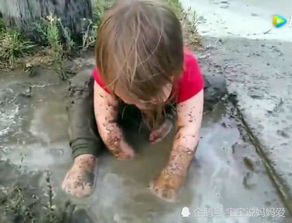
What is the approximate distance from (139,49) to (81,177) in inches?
25.9

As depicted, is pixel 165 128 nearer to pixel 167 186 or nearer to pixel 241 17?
pixel 167 186

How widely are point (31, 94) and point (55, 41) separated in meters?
0.41

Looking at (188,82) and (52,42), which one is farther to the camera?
(52,42)

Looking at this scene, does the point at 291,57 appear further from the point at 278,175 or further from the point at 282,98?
the point at 278,175

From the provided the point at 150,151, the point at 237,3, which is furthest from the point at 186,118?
the point at 237,3

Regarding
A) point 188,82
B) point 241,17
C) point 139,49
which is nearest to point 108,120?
point 188,82

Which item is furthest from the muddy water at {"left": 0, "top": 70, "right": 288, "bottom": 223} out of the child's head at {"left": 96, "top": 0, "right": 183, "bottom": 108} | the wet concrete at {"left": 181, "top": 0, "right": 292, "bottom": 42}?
the wet concrete at {"left": 181, "top": 0, "right": 292, "bottom": 42}

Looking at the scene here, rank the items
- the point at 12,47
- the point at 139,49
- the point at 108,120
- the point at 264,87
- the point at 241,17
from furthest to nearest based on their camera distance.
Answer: the point at 241,17, the point at 12,47, the point at 264,87, the point at 108,120, the point at 139,49

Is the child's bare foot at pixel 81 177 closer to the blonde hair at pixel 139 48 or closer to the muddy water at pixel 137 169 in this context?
the muddy water at pixel 137 169

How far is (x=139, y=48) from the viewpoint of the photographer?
205 centimetres

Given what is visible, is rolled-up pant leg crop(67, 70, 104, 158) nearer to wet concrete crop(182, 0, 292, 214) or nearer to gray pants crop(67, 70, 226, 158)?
gray pants crop(67, 70, 226, 158)

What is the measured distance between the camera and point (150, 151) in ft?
8.73

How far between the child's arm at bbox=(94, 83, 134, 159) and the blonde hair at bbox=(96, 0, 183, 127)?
1.10ft

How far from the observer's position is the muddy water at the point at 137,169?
2.31 meters
